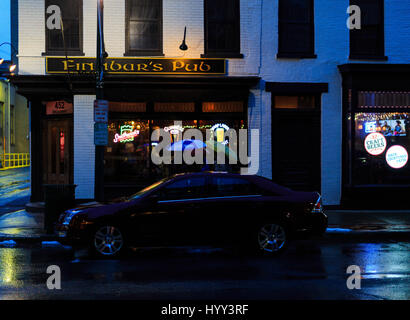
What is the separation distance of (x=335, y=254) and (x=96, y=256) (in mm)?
4573

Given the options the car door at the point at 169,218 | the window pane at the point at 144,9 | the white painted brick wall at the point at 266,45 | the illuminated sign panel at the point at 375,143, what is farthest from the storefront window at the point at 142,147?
the car door at the point at 169,218

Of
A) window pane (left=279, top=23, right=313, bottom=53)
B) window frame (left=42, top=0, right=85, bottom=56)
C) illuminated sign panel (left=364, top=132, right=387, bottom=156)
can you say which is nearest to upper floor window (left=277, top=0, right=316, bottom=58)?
window pane (left=279, top=23, right=313, bottom=53)

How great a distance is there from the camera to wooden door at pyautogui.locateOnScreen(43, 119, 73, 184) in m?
16.1

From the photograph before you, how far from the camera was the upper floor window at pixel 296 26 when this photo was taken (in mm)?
16312

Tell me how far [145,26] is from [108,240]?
879cm

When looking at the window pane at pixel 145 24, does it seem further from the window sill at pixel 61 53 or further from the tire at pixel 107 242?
the tire at pixel 107 242

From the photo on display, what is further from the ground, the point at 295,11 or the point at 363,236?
the point at 295,11

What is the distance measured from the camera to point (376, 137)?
16.1 metres

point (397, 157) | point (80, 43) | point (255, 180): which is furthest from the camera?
point (397, 157)

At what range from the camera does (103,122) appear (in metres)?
12.0

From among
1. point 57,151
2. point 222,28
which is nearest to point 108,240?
point 57,151

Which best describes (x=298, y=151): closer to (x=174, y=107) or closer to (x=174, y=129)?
(x=174, y=129)

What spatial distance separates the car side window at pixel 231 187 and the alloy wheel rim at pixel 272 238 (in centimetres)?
74

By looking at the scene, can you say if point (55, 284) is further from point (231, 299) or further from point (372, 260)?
point (372, 260)
